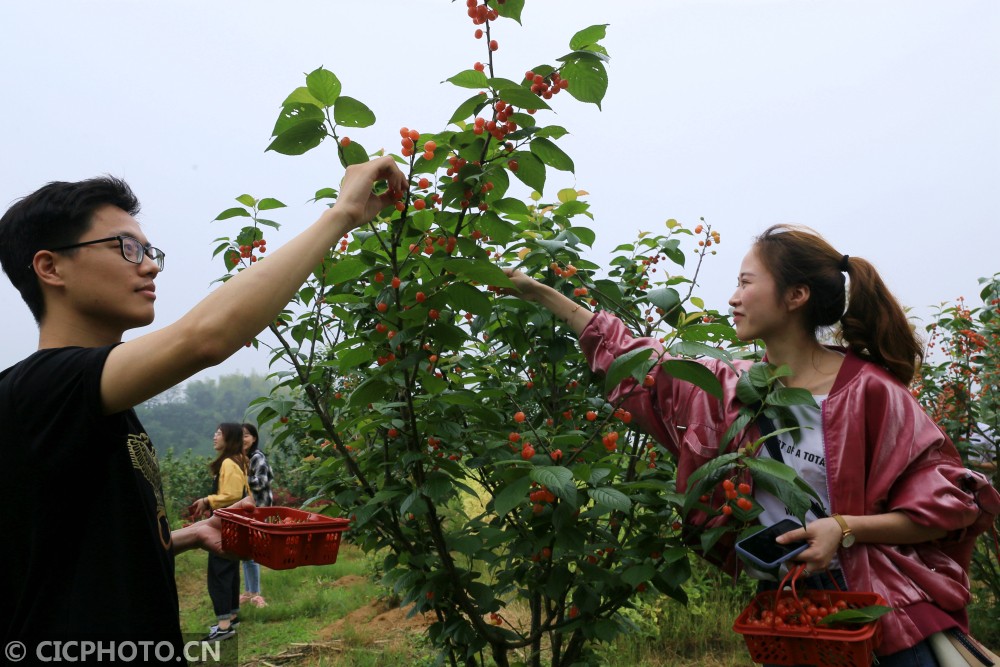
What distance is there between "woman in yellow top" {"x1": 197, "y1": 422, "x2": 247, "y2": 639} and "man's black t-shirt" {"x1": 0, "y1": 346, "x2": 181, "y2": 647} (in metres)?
4.33

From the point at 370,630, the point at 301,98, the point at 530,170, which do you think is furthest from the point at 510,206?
the point at 370,630

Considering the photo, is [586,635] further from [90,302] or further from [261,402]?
[90,302]

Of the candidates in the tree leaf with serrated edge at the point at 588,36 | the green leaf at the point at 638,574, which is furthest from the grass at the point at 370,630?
the tree leaf with serrated edge at the point at 588,36

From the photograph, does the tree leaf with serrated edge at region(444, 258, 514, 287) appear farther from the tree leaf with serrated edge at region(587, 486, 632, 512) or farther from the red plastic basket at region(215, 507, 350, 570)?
the red plastic basket at region(215, 507, 350, 570)

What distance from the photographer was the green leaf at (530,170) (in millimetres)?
1736

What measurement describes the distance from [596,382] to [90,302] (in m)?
1.46

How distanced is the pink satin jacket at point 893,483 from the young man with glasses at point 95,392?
42.3 inches

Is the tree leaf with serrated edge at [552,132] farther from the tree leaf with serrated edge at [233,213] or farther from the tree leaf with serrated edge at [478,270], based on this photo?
the tree leaf with serrated edge at [233,213]

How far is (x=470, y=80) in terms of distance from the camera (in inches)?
64.0

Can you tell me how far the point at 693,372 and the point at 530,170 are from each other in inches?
22.9

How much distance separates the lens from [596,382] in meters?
2.40

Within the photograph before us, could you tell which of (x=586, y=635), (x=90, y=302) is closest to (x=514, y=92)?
(x=90, y=302)

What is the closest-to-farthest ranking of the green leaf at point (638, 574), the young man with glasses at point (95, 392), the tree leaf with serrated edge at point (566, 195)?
the young man with glasses at point (95, 392) < the green leaf at point (638, 574) < the tree leaf with serrated edge at point (566, 195)

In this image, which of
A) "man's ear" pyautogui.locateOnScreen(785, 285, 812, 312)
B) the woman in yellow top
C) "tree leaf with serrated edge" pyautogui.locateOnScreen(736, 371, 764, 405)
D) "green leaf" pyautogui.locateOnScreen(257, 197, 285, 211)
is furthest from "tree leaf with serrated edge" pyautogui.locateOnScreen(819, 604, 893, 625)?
the woman in yellow top
